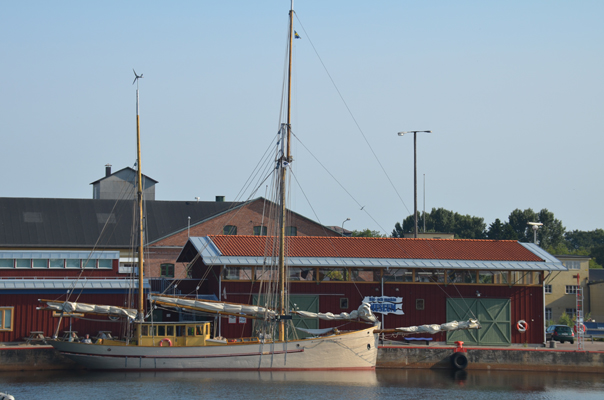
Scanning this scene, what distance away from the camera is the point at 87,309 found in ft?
136

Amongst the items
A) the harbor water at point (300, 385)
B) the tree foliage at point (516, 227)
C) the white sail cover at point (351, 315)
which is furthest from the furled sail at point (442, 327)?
the tree foliage at point (516, 227)

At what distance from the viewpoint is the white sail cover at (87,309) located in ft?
134

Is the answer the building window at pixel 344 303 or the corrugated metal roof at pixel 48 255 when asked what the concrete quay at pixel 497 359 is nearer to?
the building window at pixel 344 303

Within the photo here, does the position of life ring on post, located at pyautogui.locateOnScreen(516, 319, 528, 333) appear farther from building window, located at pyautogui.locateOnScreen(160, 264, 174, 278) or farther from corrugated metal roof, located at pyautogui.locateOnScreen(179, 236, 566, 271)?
building window, located at pyautogui.locateOnScreen(160, 264, 174, 278)

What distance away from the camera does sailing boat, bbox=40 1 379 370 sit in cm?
4031

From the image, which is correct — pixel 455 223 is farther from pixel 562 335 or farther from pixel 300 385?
pixel 300 385

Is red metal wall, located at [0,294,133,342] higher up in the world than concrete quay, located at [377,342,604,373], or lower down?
higher up

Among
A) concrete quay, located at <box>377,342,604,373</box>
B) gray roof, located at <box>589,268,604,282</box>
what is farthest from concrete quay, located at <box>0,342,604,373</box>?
gray roof, located at <box>589,268,604,282</box>

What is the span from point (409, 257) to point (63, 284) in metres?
20.6

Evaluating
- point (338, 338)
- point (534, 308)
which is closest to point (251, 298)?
point (338, 338)

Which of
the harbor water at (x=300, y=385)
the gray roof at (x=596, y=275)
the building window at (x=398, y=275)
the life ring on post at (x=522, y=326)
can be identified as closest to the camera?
the harbor water at (x=300, y=385)

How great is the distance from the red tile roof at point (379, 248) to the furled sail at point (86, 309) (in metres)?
6.90

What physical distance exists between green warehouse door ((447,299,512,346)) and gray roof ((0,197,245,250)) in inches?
1122

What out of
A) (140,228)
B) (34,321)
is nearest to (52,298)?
(34,321)
